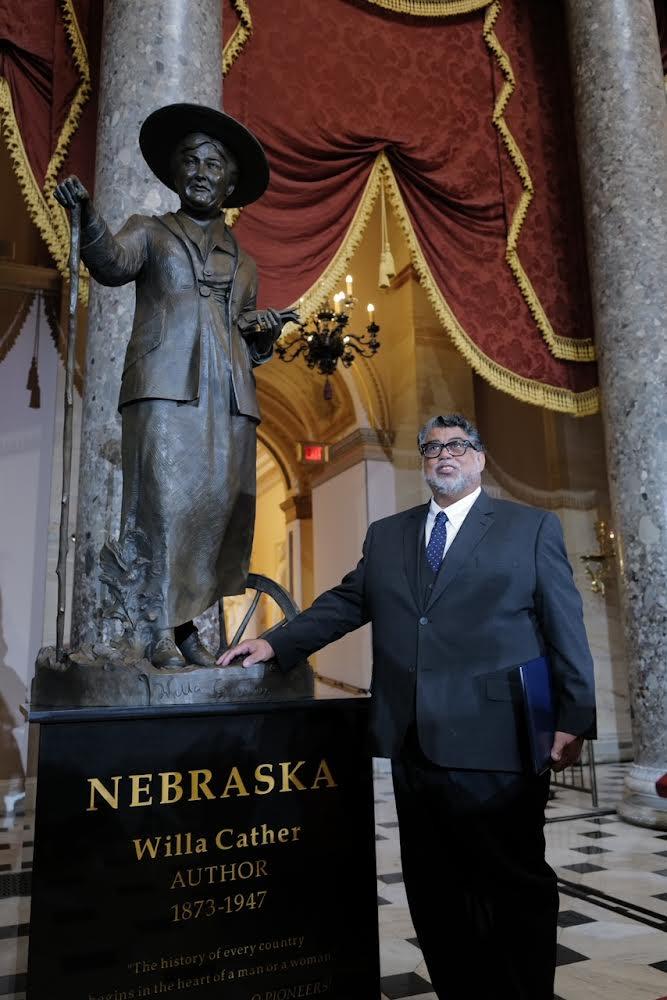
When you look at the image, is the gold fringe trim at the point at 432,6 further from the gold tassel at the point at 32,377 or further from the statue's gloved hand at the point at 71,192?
the statue's gloved hand at the point at 71,192

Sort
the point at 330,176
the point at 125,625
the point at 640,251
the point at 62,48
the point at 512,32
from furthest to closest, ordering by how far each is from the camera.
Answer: the point at 512,32, the point at 640,251, the point at 330,176, the point at 62,48, the point at 125,625

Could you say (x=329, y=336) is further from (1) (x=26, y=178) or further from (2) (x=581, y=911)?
(2) (x=581, y=911)

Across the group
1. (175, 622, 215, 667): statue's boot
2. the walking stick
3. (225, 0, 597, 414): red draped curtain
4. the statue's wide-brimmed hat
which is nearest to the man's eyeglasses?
(175, 622, 215, 667): statue's boot

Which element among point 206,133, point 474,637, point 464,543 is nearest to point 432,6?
point 206,133

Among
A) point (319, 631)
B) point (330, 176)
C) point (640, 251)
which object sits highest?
point (330, 176)

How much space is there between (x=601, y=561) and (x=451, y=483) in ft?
23.4

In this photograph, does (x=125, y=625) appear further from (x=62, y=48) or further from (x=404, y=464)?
(x=404, y=464)

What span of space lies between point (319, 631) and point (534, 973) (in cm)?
105

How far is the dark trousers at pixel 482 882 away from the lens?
80.8 inches

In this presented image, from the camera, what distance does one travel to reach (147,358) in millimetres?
2441

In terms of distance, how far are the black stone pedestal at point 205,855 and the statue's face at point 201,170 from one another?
1.61m

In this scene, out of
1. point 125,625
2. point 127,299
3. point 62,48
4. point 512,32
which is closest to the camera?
point 125,625

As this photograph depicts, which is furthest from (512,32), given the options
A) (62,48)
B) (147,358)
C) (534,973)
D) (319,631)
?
(534,973)

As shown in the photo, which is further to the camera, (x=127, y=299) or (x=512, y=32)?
(x=512, y=32)
